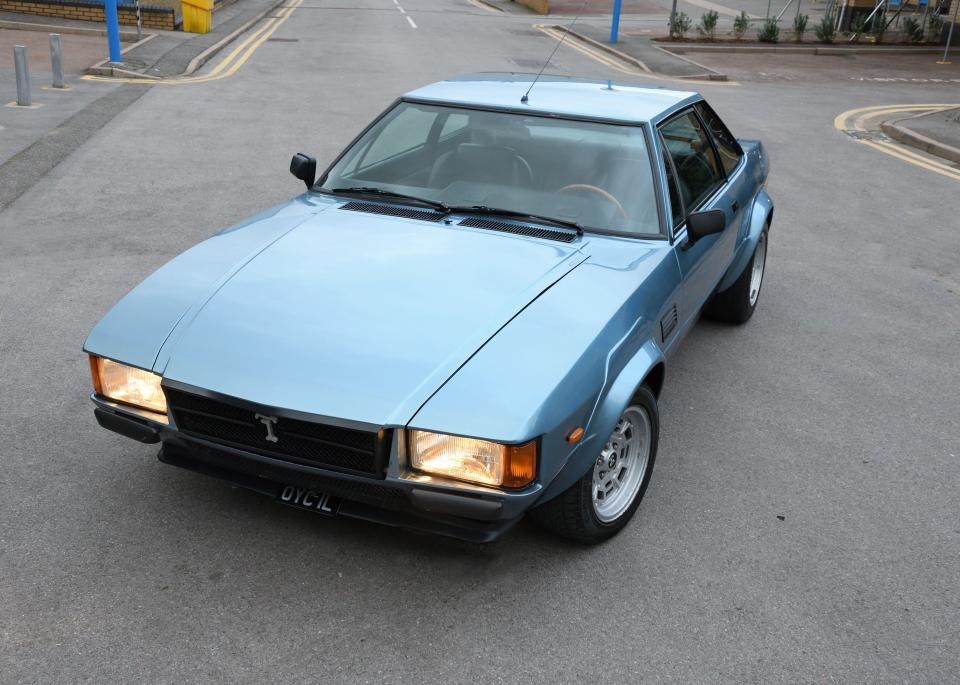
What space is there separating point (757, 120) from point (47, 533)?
1256 centimetres

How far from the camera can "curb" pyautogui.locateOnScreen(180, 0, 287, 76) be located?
1600 cm

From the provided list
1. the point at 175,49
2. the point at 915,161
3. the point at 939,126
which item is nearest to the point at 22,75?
the point at 175,49

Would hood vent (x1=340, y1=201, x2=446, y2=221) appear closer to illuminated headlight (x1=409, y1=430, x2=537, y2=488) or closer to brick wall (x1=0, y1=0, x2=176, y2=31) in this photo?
illuminated headlight (x1=409, y1=430, x2=537, y2=488)

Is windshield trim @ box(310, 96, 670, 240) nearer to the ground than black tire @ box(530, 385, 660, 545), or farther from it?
farther from it

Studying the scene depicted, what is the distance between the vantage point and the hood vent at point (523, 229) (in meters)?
4.20

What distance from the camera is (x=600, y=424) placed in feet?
11.0

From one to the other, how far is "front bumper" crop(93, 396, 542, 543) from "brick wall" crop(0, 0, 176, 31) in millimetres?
19392

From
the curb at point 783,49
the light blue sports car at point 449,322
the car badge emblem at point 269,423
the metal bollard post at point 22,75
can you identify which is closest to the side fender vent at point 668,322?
the light blue sports car at point 449,322

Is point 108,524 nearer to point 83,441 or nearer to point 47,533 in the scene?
point 47,533

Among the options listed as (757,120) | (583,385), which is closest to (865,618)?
(583,385)

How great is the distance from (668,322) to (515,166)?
1.08 m

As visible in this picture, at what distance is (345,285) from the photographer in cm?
369

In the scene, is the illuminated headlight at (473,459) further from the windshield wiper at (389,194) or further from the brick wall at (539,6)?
the brick wall at (539,6)

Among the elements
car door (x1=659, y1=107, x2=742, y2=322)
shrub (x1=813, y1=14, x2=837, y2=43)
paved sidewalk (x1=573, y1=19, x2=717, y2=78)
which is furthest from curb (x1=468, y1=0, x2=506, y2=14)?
car door (x1=659, y1=107, x2=742, y2=322)
